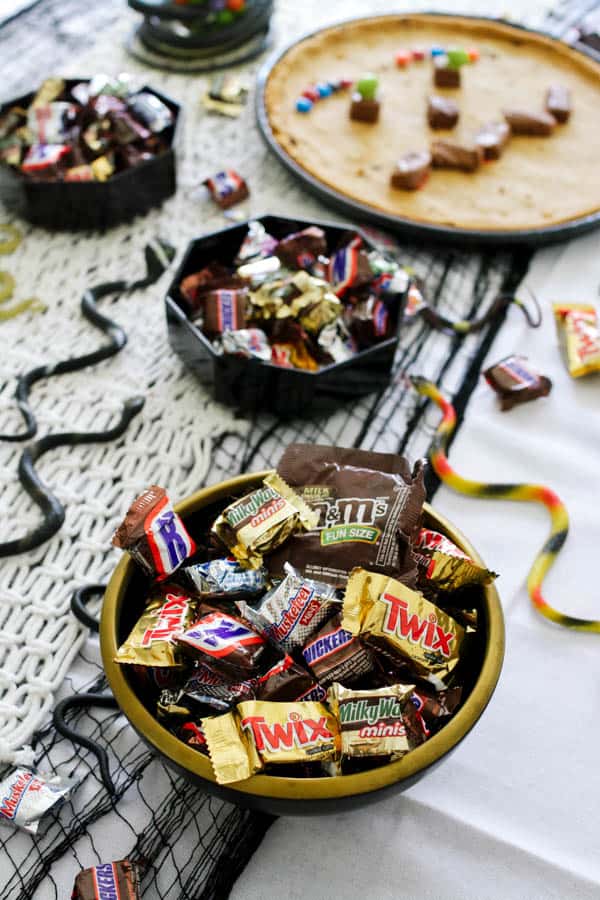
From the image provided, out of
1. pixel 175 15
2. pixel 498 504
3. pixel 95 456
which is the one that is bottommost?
pixel 498 504

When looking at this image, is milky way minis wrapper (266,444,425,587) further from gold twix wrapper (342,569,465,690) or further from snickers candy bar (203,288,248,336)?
snickers candy bar (203,288,248,336)

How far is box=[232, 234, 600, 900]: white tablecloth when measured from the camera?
28.2 inches

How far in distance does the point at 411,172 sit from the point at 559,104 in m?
0.35

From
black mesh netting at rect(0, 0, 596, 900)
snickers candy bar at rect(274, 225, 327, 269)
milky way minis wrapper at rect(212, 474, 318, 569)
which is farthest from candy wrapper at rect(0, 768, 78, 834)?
snickers candy bar at rect(274, 225, 327, 269)

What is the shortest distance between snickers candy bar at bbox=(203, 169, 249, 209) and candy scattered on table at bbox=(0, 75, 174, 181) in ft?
0.30

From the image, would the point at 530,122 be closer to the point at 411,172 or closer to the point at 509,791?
the point at 411,172

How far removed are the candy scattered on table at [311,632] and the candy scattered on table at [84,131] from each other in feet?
2.31

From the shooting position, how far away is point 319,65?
5.10 feet

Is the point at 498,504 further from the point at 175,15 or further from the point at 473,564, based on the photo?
the point at 175,15

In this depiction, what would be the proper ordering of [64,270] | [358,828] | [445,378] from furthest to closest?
[64,270] → [445,378] → [358,828]

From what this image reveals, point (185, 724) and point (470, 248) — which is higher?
point (185, 724)

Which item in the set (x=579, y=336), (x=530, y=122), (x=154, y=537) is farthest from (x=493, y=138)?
(x=154, y=537)

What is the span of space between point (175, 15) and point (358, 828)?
1389mm

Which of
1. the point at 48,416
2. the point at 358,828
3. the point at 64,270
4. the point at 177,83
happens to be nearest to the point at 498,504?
the point at 358,828
